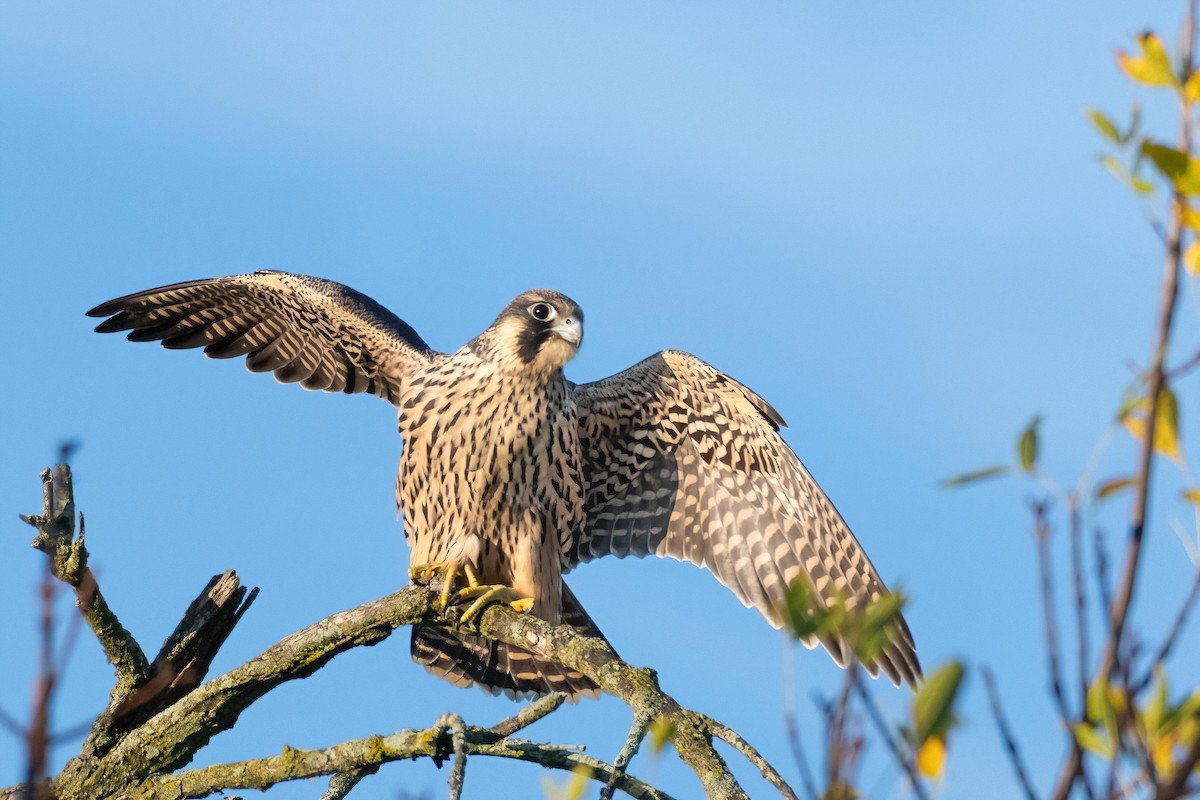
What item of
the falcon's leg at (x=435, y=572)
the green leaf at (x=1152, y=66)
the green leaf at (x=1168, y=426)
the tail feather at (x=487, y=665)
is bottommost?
the green leaf at (x=1168, y=426)

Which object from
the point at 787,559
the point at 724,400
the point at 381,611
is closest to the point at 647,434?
the point at 724,400

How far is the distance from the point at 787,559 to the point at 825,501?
32 centimetres

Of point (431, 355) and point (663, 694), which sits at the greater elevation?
point (431, 355)

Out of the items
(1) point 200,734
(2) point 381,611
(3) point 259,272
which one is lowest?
(1) point 200,734

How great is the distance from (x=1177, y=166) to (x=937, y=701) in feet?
1.86

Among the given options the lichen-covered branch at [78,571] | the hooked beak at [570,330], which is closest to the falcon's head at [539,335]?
the hooked beak at [570,330]

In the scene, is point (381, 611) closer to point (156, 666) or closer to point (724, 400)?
point (156, 666)

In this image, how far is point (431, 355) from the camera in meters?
5.94

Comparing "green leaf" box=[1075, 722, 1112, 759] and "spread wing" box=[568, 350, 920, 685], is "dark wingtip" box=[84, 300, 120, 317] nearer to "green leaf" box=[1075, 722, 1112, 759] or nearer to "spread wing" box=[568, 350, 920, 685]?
"spread wing" box=[568, 350, 920, 685]

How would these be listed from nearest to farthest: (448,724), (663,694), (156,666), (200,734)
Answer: (448,724) < (663,694) < (200,734) < (156,666)

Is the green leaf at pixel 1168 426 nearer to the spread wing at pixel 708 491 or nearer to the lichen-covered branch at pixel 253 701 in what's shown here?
the lichen-covered branch at pixel 253 701

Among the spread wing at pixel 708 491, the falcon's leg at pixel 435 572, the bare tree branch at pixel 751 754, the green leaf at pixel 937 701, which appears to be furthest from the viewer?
the spread wing at pixel 708 491

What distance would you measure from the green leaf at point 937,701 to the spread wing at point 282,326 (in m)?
5.03

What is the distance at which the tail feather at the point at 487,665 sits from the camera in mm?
5195
